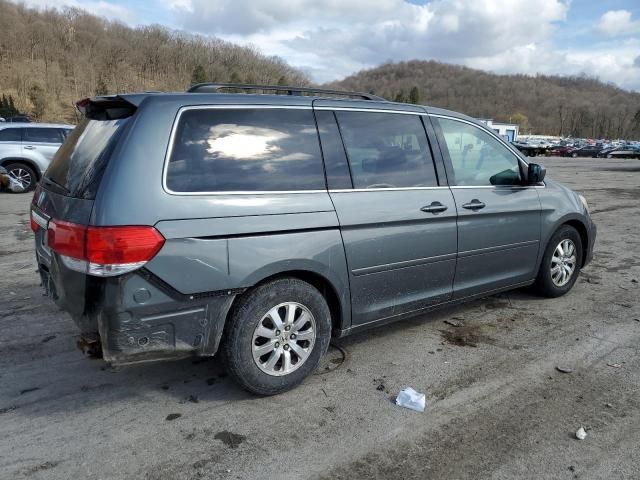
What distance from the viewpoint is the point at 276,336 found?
3262mm

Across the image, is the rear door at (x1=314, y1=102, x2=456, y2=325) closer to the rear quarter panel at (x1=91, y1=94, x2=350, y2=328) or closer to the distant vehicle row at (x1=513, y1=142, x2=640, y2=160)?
the rear quarter panel at (x1=91, y1=94, x2=350, y2=328)

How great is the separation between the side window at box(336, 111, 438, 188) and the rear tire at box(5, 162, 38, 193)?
39.9ft

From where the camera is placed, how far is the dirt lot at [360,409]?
2676 mm

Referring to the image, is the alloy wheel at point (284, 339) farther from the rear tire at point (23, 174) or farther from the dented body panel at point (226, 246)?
the rear tire at point (23, 174)

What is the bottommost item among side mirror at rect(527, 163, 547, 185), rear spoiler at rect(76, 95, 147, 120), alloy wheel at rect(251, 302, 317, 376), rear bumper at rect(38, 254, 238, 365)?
alloy wheel at rect(251, 302, 317, 376)

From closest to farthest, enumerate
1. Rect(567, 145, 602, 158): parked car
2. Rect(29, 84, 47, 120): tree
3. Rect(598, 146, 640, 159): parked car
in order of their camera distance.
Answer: Rect(598, 146, 640, 159): parked car, Rect(29, 84, 47, 120): tree, Rect(567, 145, 602, 158): parked car

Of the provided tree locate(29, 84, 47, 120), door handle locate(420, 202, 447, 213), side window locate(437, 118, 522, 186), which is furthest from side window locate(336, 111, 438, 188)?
tree locate(29, 84, 47, 120)

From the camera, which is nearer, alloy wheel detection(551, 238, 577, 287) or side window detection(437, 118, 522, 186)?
side window detection(437, 118, 522, 186)

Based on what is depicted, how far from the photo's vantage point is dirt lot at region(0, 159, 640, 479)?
8.78 ft

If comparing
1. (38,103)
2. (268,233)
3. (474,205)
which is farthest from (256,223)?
(38,103)

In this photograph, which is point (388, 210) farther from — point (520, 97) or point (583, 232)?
point (520, 97)

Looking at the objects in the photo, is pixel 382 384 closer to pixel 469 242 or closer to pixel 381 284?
pixel 381 284

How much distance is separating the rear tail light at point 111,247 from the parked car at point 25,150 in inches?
461

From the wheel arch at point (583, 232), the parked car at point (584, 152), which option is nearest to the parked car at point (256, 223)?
the wheel arch at point (583, 232)
